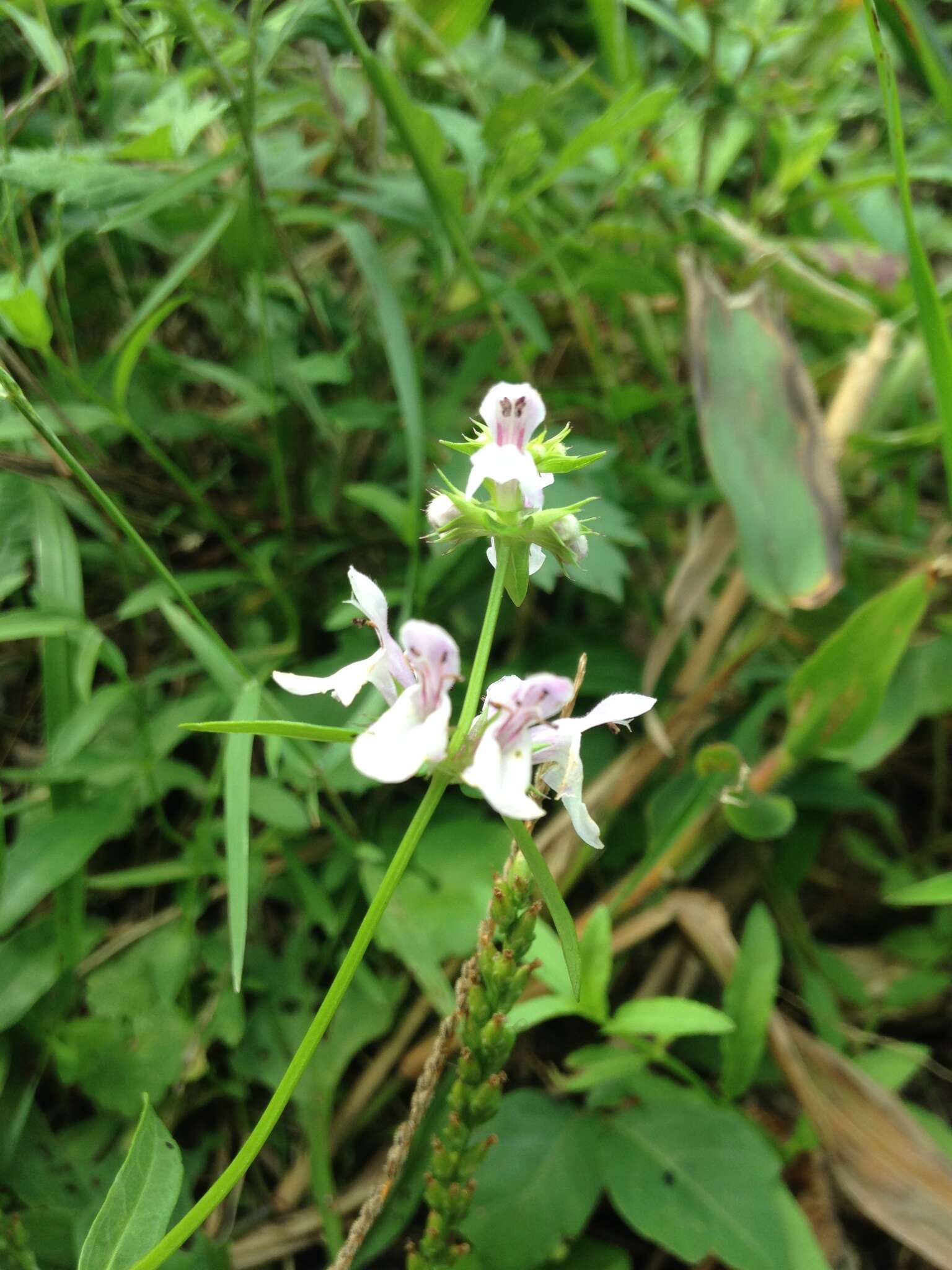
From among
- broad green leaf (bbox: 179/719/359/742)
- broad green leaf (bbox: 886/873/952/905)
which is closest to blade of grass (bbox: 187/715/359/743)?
broad green leaf (bbox: 179/719/359/742)

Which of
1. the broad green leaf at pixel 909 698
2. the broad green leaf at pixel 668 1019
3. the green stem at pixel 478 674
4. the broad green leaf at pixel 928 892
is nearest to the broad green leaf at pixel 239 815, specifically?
the green stem at pixel 478 674

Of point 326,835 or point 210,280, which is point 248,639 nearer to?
point 326,835

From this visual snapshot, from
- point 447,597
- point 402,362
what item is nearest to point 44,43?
point 402,362

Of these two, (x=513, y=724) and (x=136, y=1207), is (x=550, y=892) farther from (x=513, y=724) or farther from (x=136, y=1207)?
(x=136, y=1207)

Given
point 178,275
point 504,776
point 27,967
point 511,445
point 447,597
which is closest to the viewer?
point 504,776

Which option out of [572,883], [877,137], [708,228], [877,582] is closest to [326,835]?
[572,883]
